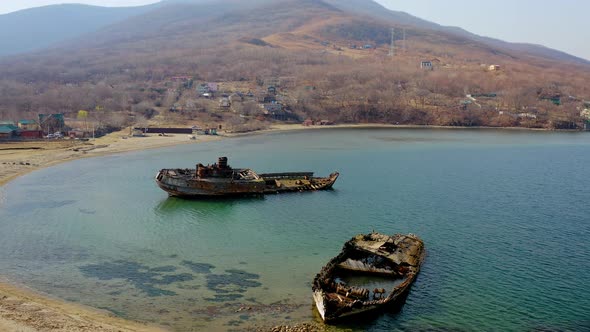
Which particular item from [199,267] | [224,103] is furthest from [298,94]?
[199,267]

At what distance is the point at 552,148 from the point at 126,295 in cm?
8719

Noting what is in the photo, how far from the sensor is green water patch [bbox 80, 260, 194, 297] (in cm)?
2939

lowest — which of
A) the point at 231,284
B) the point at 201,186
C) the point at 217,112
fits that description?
the point at 231,284

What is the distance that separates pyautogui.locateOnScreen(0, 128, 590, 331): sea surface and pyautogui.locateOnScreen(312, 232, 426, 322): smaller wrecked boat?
703mm

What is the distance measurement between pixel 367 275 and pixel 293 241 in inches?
323

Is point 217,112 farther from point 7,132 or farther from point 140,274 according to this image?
point 140,274

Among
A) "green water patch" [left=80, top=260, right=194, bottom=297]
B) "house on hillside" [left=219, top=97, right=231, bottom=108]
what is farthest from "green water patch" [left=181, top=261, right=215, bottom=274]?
"house on hillside" [left=219, top=97, right=231, bottom=108]

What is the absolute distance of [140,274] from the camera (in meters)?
31.4

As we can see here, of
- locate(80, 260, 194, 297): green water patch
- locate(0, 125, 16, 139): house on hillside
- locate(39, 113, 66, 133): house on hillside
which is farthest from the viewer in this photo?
locate(39, 113, 66, 133): house on hillside

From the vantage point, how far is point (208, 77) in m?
177

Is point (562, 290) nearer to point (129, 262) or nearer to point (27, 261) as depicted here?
point (129, 262)

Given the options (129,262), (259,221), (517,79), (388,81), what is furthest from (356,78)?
(129,262)

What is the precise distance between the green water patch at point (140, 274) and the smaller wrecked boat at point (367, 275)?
Result: 7.89 m

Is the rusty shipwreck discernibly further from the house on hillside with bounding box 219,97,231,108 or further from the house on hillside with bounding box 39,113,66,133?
the house on hillside with bounding box 219,97,231,108
